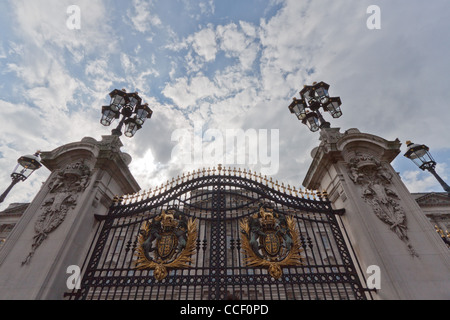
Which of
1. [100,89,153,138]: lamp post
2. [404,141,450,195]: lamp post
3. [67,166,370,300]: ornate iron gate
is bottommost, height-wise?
[67,166,370,300]: ornate iron gate

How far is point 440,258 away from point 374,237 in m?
1.54

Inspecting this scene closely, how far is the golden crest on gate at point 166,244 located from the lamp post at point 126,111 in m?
4.31

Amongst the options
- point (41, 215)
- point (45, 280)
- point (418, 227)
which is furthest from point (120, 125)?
point (418, 227)

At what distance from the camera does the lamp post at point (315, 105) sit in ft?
30.5

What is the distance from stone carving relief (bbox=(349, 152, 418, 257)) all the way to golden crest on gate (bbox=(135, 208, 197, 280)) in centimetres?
580

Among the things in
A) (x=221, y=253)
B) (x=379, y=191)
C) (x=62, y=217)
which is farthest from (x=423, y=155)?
(x=62, y=217)

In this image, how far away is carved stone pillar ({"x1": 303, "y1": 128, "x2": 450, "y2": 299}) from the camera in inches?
222

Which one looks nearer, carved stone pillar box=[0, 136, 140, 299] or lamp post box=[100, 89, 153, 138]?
carved stone pillar box=[0, 136, 140, 299]

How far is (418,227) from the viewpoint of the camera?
21.0 feet

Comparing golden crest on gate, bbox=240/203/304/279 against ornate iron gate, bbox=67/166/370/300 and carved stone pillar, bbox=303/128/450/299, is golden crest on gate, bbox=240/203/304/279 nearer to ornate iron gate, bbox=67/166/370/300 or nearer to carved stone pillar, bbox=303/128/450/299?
ornate iron gate, bbox=67/166/370/300

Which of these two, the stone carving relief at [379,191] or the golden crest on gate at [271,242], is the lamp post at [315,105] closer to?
the stone carving relief at [379,191]

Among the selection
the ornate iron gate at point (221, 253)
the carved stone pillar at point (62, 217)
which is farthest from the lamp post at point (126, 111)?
the ornate iron gate at point (221, 253)

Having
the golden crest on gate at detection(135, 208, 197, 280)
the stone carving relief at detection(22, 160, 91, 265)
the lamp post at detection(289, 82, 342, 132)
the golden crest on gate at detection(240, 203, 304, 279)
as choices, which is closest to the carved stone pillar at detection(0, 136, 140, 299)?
the stone carving relief at detection(22, 160, 91, 265)
